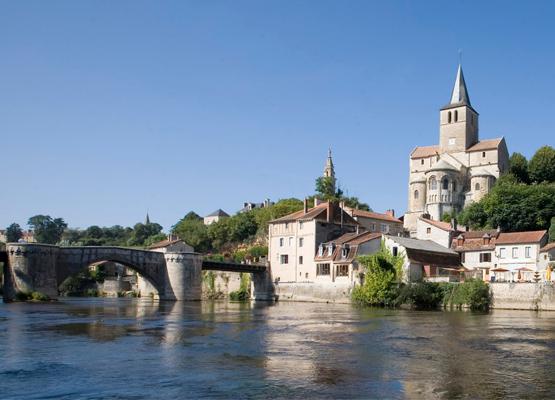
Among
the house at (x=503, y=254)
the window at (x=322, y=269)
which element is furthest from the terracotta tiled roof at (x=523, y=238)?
the window at (x=322, y=269)

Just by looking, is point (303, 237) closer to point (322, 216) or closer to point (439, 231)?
point (322, 216)

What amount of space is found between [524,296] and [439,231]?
2390 centimetres

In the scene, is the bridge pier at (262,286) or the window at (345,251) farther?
the bridge pier at (262,286)

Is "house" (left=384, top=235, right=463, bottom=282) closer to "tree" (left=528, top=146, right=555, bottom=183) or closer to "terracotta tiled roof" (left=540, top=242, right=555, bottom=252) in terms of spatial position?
"terracotta tiled roof" (left=540, top=242, right=555, bottom=252)

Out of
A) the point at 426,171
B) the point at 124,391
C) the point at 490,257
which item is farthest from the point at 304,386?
the point at 426,171

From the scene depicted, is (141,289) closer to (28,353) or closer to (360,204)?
(360,204)

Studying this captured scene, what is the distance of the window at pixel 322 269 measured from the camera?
71.1m

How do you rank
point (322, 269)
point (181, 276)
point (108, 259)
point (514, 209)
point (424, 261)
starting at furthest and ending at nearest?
point (514, 209), point (322, 269), point (181, 276), point (108, 259), point (424, 261)

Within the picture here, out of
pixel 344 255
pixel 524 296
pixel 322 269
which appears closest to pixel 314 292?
pixel 322 269

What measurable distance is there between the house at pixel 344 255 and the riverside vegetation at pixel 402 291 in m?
2.19

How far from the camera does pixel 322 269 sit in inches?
2842

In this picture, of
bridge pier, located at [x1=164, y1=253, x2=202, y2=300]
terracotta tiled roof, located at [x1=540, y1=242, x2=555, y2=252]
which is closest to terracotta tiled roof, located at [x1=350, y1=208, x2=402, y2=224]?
bridge pier, located at [x1=164, y1=253, x2=202, y2=300]

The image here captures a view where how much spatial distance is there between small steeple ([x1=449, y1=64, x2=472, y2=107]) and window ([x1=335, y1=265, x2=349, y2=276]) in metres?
54.8

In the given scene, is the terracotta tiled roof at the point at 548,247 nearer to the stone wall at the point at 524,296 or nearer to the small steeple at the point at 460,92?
the stone wall at the point at 524,296
